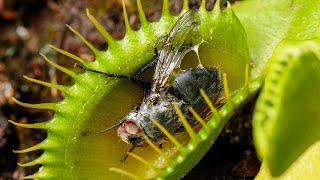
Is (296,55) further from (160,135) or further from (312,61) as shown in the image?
(160,135)

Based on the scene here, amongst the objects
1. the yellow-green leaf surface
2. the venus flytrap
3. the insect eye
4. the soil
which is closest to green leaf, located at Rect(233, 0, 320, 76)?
the venus flytrap

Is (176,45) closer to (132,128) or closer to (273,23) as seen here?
(132,128)

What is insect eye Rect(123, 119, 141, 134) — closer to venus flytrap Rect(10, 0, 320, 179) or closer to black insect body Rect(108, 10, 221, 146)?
black insect body Rect(108, 10, 221, 146)

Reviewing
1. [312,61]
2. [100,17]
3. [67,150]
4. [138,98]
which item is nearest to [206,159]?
[138,98]

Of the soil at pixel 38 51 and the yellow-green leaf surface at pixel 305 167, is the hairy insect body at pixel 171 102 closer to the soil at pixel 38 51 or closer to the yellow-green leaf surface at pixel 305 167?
the yellow-green leaf surface at pixel 305 167

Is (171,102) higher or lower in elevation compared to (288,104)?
higher

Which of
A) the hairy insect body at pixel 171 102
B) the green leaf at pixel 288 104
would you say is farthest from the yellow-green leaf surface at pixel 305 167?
the hairy insect body at pixel 171 102

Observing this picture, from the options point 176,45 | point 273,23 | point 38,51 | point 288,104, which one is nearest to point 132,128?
point 176,45
